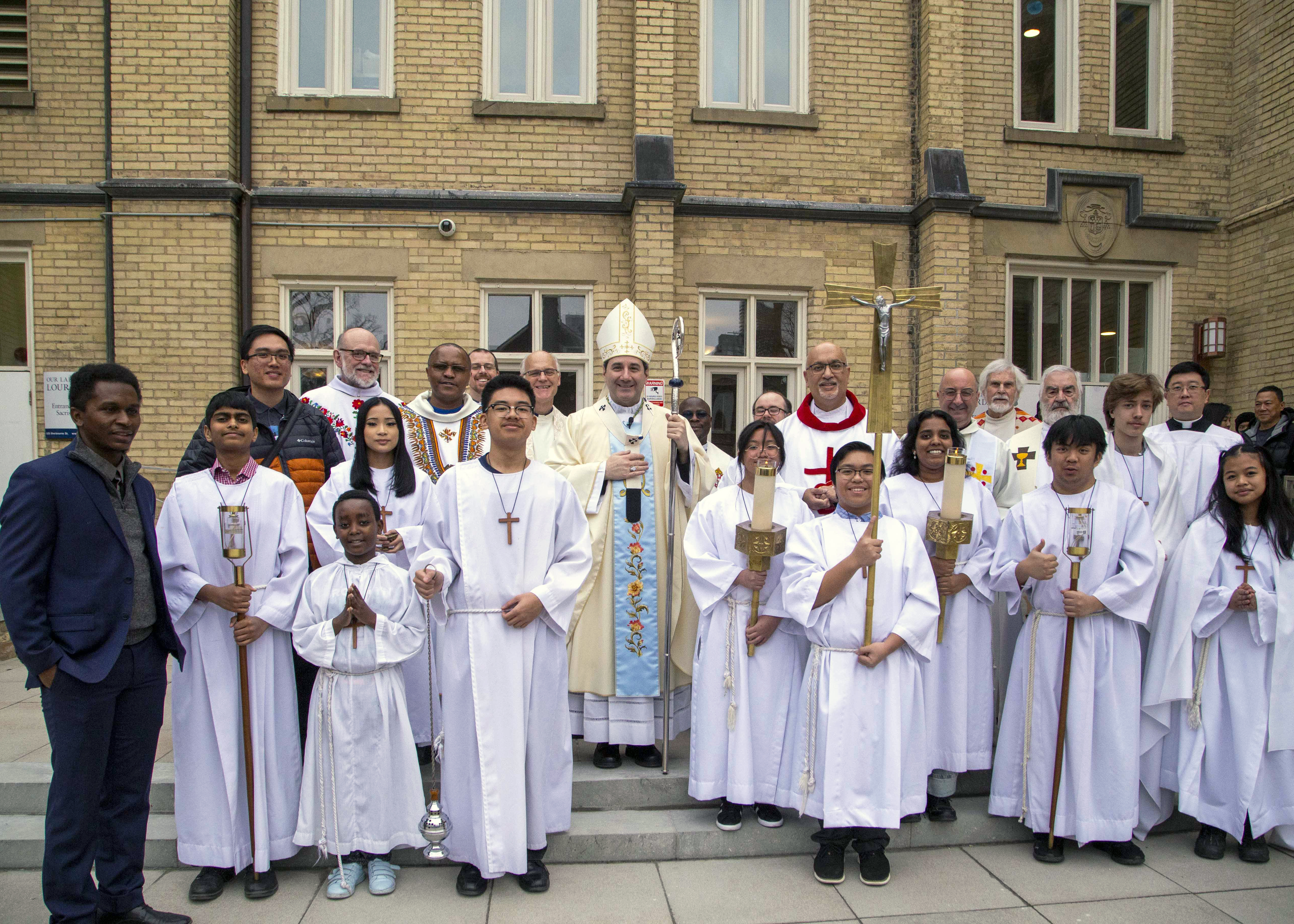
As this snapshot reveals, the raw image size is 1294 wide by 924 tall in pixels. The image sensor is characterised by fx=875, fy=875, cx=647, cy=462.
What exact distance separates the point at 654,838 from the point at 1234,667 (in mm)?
2880

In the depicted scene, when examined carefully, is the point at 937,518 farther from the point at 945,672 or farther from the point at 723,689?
the point at 723,689

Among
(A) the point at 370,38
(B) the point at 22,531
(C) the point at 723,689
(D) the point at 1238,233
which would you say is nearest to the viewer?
(B) the point at 22,531

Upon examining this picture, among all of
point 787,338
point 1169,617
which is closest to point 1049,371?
point 1169,617

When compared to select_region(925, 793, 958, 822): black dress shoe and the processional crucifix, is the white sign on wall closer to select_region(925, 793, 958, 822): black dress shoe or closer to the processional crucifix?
the processional crucifix

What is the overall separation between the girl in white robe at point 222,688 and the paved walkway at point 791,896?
0.29m

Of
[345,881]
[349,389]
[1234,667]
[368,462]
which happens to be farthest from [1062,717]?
[349,389]

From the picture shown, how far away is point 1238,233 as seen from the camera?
30.0 ft

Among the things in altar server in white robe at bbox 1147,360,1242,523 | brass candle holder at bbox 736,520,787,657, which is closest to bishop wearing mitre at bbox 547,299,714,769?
brass candle holder at bbox 736,520,787,657

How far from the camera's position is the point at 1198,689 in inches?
166

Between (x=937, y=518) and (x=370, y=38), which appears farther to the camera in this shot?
(x=370, y=38)

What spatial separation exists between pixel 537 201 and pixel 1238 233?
7258 mm

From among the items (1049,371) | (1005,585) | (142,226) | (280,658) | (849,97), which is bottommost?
(280,658)

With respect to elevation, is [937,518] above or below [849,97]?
below

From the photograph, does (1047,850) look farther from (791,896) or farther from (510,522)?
Result: (510,522)
